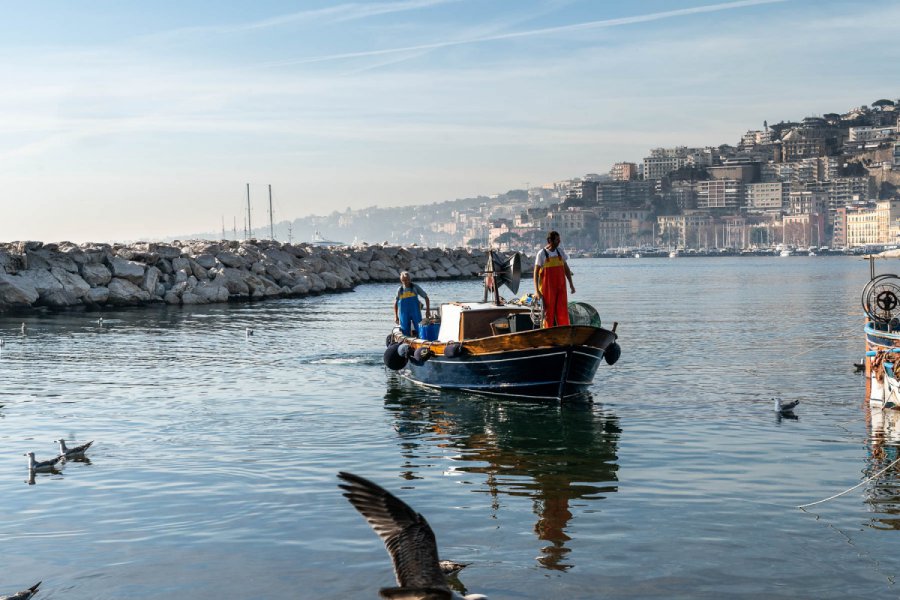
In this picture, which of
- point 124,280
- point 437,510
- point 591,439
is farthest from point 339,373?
point 124,280

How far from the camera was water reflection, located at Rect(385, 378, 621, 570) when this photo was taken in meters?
11.6

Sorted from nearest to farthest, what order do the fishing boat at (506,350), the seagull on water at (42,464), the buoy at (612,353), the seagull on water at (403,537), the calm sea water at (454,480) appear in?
the seagull on water at (403,537) → the calm sea water at (454,480) → the seagull on water at (42,464) → the fishing boat at (506,350) → the buoy at (612,353)

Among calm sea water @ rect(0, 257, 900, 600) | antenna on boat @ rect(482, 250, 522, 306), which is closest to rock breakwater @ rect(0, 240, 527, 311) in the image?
antenna on boat @ rect(482, 250, 522, 306)

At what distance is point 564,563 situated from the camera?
9.45 metres

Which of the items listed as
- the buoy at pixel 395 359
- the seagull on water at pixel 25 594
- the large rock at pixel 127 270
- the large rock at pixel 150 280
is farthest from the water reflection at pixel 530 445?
the large rock at pixel 127 270

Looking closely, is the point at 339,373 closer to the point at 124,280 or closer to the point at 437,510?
the point at 437,510

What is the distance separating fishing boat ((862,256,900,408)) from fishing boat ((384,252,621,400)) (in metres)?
4.71

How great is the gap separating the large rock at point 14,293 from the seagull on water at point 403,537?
41223mm

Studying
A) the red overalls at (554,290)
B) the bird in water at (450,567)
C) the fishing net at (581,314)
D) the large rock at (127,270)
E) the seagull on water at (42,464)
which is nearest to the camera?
the bird in water at (450,567)

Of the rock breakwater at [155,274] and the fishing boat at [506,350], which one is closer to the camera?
the fishing boat at [506,350]

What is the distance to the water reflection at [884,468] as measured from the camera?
10.9 meters

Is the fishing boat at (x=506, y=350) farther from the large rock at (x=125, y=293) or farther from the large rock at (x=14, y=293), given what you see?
the large rock at (x=125, y=293)

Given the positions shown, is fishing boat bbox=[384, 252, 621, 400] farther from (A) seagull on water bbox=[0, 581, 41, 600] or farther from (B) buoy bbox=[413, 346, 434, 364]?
(A) seagull on water bbox=[0, 581, 41, 600]

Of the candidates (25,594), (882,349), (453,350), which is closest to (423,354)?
(453,350)
